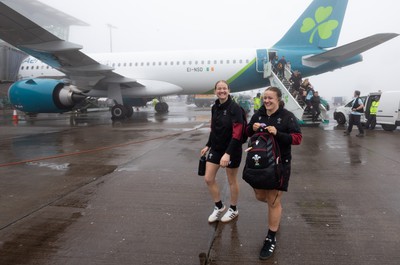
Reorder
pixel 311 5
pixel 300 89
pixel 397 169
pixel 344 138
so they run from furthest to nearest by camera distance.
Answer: pixel 311 5
pixel 300 89
pixel 344 138
pixel 397 169

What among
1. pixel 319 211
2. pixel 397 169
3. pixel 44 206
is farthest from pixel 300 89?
pixel 44 206

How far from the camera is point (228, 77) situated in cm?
1628

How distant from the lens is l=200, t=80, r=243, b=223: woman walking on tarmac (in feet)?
10.6

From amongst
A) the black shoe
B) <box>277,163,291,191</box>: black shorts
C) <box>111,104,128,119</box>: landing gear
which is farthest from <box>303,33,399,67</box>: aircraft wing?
the black shoe

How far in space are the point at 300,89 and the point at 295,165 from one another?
332 inches

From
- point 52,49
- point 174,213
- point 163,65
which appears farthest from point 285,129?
point 163,65

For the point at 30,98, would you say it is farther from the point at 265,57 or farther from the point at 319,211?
the point at 319,211

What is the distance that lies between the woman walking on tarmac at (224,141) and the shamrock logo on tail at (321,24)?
14345 millimetres

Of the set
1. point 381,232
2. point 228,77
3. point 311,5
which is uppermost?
point 311,5

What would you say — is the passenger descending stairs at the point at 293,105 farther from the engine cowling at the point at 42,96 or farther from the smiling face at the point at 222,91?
the smiling face at the point at 222,91

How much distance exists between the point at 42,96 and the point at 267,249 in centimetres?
1366

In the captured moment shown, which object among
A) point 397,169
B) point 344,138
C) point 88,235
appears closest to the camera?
point 88,235

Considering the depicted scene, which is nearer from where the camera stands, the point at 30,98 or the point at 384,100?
the point at 384,100

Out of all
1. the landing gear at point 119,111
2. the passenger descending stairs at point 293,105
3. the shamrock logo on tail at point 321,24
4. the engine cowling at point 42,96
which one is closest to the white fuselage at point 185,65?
the passenger descending stairs at point 293,105
